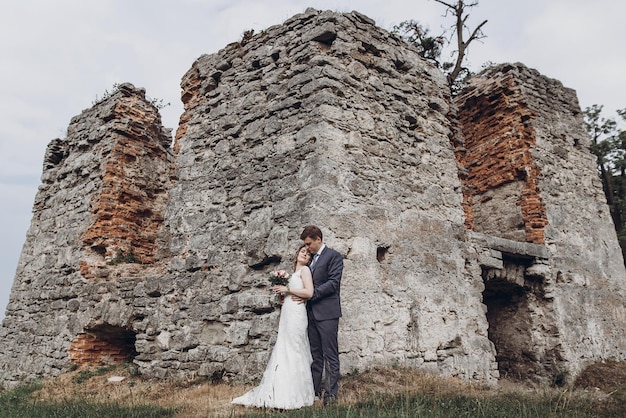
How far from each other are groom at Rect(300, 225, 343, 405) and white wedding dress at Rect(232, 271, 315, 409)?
10 cm

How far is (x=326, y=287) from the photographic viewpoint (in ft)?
13.7

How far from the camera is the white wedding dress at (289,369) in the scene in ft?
13.0

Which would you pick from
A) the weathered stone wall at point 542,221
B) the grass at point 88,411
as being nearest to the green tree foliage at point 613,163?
the weathered stone wall at point 542,221

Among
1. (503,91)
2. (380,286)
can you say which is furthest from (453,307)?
(503,91)

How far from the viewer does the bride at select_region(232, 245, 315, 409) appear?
3.99 m

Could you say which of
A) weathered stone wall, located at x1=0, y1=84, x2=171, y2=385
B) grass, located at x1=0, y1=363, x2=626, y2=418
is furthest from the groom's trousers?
weathered stone wall, located at x1=0, y1=84, x2=171, y2=385

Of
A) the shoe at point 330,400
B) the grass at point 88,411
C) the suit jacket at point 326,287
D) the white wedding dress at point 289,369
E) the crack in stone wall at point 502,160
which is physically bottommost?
the grass at point 88,411

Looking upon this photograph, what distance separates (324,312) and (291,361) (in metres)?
0.52

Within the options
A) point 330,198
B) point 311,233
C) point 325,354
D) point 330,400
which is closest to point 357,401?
point 330,400

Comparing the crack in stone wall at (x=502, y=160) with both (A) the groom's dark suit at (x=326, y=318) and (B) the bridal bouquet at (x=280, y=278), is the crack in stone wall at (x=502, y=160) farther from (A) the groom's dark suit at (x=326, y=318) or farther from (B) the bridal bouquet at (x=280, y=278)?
(B) the bridal bouquet at (x=280, y=278)

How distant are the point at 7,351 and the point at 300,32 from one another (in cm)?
716

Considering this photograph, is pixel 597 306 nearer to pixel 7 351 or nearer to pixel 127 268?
pixel 127 268

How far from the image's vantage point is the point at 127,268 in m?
7.06

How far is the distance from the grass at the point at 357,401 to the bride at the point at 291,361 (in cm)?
19
